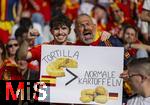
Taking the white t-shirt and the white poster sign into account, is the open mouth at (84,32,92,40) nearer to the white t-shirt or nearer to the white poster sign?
the white poster sign

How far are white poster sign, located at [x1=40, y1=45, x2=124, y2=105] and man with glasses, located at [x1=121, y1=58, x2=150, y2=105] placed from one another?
0.61 ft

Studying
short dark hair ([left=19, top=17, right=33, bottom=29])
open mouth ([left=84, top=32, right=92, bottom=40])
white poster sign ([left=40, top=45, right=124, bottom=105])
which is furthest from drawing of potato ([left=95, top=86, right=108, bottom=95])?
short dark hair ([left=19, top=17, right=33, bottom=29])

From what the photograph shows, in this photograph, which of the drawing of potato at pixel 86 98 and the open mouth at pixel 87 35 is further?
the open mouth at pixel 87 35

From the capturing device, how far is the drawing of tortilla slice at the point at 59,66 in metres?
6.03

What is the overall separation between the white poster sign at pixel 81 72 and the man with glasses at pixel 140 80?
19 centimetres

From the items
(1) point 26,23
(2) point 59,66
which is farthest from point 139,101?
(1) point 26,23

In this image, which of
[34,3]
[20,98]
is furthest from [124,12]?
[20,98]

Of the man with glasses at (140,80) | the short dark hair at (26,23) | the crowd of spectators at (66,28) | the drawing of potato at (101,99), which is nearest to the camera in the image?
the man with glasses at (140,80)

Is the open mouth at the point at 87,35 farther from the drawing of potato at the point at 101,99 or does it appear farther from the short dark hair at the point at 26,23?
the short dark hair at the point at 26,23

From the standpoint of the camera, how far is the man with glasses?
18.8 feet

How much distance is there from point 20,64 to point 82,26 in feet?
2.82

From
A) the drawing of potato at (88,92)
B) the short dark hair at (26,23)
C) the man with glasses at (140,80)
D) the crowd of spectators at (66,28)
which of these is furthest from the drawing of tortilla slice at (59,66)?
the short dark hair at (26,23)

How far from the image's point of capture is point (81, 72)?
19.8 ft

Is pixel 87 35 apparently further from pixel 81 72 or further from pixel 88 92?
pixel 88 92
